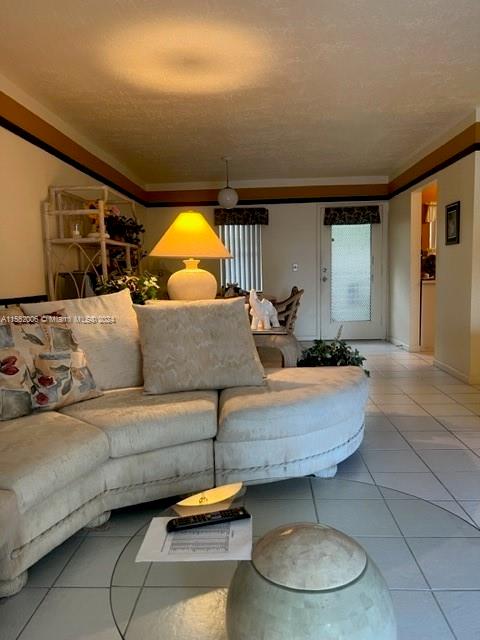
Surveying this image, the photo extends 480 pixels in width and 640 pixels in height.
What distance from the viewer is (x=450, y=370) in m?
4.64

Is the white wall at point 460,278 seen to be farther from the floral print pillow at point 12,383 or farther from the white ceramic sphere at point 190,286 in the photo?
the floral print pillow at point 12,383

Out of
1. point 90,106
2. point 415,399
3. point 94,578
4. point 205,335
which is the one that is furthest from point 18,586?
point 90,106

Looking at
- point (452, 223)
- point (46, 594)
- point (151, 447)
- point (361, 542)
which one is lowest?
point (46, 594)

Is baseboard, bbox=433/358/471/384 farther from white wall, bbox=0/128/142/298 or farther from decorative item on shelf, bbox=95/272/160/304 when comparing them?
white wall, bbox=0/128/142/298

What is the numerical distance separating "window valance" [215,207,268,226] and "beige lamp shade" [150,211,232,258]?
378 centimetres

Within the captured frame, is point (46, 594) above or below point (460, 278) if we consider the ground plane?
below

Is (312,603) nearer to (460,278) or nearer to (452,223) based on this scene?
(460,278)

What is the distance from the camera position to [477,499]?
7.08ft

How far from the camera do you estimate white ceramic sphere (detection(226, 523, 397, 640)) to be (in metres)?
0.87

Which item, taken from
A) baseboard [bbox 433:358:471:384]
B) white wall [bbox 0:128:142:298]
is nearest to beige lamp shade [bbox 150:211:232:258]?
white wall [bbox 0:128:142:298]

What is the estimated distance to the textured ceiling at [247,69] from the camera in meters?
2.45

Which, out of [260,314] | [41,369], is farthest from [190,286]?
[41,369]

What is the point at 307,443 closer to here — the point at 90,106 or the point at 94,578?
the point at 94,578

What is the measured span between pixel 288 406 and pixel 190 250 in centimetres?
133
